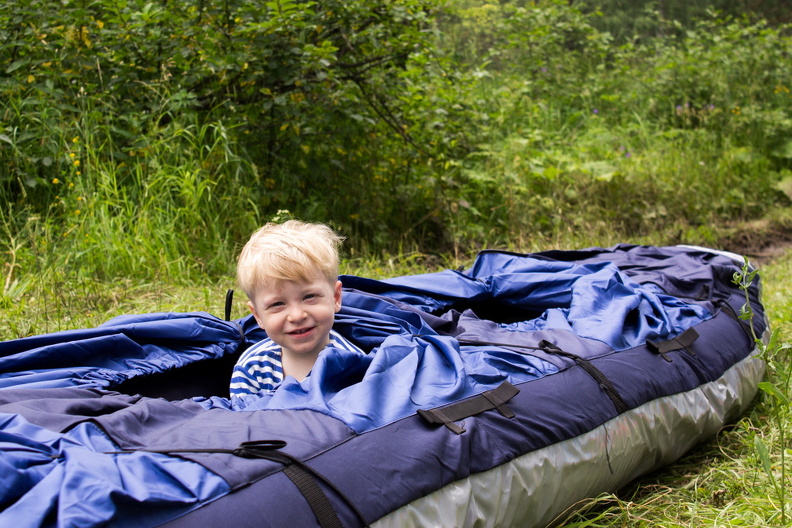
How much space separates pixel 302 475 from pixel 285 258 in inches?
36.2

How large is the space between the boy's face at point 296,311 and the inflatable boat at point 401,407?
0.24 metres

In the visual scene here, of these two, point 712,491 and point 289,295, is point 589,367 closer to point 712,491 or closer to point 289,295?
point 712,491

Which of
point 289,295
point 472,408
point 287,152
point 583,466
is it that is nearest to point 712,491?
point 583,466

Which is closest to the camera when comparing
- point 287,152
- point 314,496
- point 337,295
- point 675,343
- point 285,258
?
point 314,496

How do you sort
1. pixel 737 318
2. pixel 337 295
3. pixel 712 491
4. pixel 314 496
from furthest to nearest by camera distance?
pixel 737 318, pixel 337 295, pixel 712 491, pixel 314 496

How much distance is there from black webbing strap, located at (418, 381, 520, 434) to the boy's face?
0.61 meters

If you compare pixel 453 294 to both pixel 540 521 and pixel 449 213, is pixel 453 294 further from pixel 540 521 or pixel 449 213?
pixel 449 213

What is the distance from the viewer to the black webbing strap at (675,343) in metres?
2.78

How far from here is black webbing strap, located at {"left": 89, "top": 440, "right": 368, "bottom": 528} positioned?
5.26 ft

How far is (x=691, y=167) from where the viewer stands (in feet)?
26.4

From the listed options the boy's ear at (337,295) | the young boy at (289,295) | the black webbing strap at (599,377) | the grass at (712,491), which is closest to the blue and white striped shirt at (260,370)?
the young boy at (289,295)

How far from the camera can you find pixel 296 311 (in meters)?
2.45

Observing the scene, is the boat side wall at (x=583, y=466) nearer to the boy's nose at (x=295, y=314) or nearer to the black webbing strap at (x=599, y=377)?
the black webbing strap at (x=599, y=377)

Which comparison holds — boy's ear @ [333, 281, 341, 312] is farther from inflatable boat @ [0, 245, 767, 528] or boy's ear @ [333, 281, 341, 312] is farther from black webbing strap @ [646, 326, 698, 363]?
black webbing strap @ [646, 326, 698, 363]
